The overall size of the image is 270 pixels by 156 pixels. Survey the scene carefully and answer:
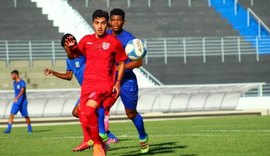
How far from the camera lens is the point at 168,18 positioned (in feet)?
148

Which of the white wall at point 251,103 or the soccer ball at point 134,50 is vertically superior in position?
the soccer ball at point 134,50

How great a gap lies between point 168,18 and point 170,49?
11.8 feet

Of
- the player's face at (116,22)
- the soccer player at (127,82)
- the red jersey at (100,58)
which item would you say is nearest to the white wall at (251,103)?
the soccer player at (127,82)

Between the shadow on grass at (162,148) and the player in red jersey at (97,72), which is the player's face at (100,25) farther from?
the shadow on grass at (162,148)

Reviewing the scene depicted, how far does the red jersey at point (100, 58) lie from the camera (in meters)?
10.9

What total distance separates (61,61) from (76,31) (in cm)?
397

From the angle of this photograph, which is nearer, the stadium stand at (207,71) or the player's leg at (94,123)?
the player's leg at (94,123)

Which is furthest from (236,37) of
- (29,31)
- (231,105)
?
(29,31)

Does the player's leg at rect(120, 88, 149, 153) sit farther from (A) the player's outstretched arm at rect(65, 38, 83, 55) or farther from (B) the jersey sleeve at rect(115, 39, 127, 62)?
(A) the player's outstretched arm at rect(65, 38, 83, 55)

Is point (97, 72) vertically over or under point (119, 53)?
under

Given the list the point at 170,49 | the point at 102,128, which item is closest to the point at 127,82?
the point at 102,128

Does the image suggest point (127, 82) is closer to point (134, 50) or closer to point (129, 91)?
point (129, 91)

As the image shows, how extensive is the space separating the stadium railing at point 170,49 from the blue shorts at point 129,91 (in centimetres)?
2509

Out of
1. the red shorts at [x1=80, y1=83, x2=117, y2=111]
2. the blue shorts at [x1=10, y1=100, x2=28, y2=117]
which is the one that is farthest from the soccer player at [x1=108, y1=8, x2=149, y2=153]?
the blue shorts at [x1=10, y1=100, x2=28, y2=117]
